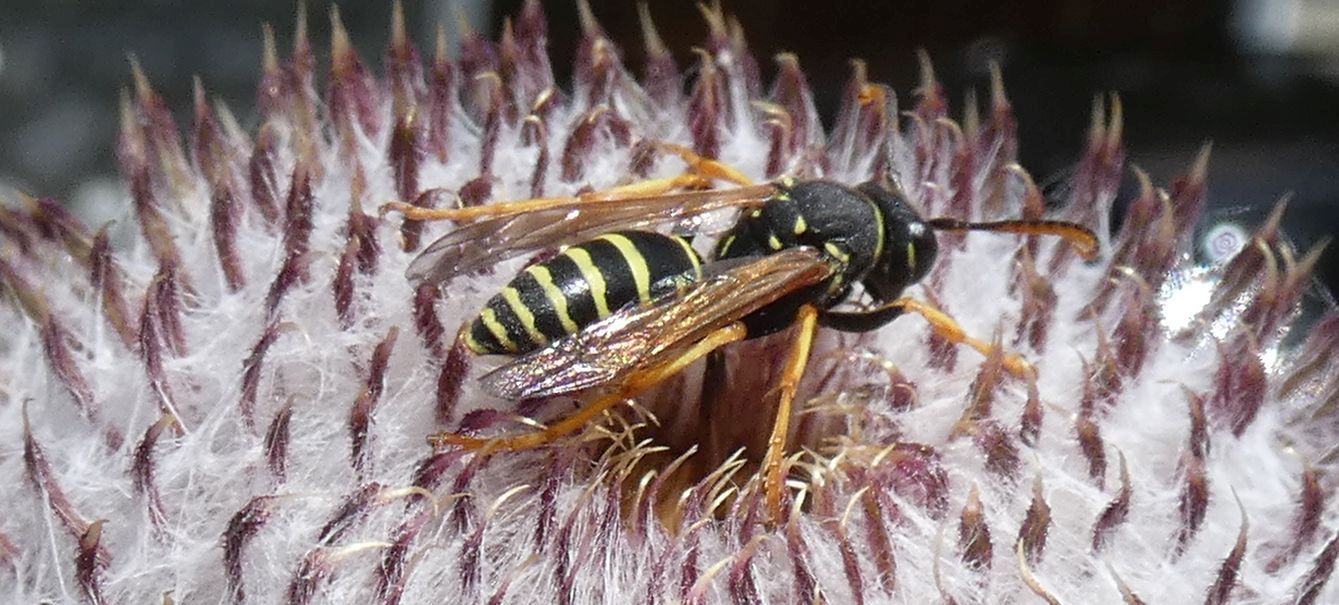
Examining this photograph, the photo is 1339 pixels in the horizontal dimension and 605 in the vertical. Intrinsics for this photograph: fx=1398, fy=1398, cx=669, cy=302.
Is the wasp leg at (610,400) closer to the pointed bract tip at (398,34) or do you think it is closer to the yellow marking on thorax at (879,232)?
the yellow marking on thorax at (879,232)

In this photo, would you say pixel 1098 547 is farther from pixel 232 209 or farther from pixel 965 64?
pixel 965 64

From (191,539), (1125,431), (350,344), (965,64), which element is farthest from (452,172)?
(965,64)

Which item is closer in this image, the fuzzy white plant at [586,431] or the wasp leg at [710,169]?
the fuzzy white plant at [586,431]

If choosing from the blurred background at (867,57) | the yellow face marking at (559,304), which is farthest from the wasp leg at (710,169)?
the blurred background at (867,57)

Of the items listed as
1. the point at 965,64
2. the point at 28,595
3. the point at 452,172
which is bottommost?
the point at 965,64

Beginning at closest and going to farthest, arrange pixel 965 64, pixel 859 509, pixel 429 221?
pixel 859 509 → pixel 429 221 → pixel 965 64

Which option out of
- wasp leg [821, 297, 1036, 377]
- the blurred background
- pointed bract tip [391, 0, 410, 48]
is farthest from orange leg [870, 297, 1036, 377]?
the blurred background
